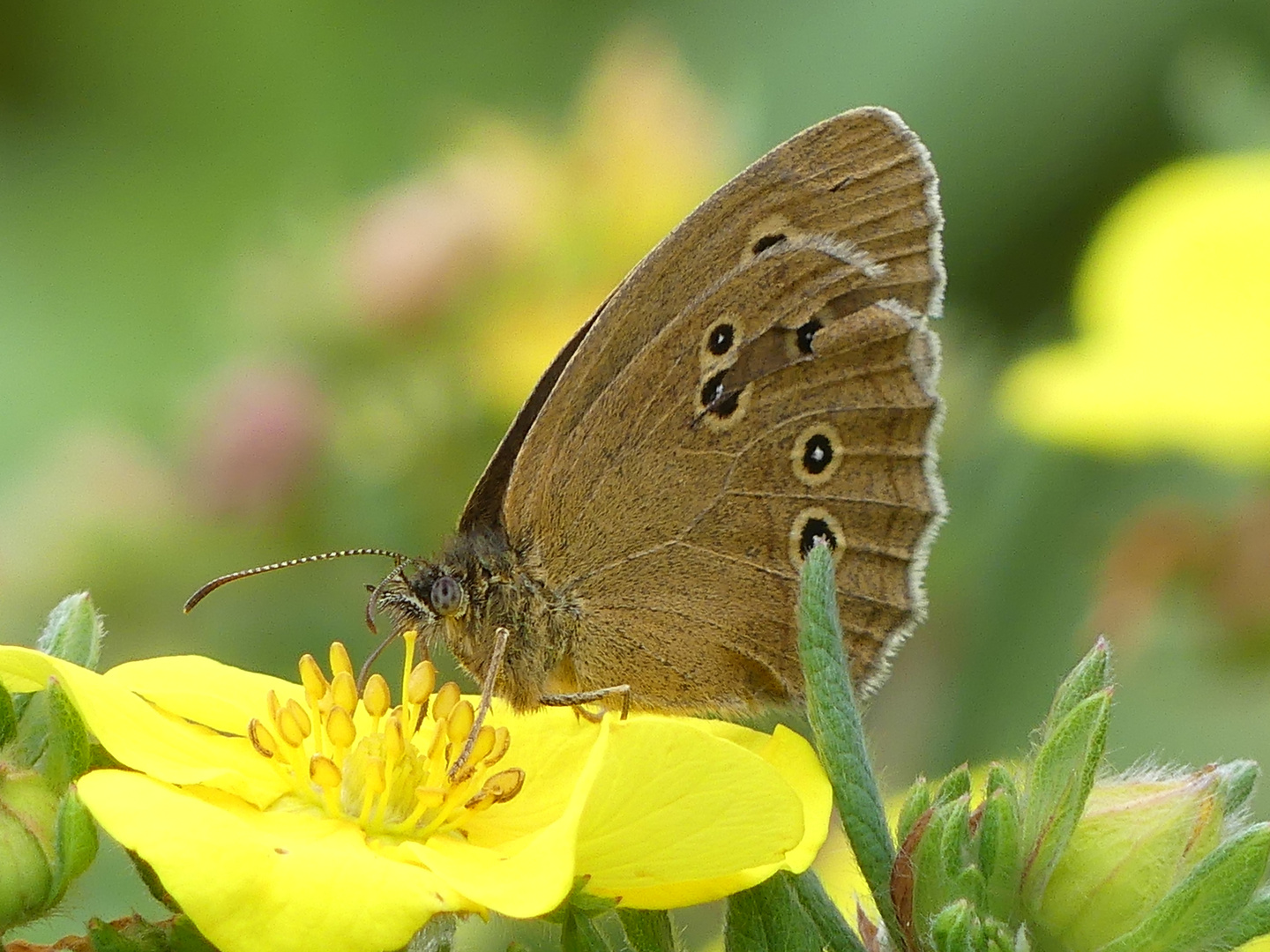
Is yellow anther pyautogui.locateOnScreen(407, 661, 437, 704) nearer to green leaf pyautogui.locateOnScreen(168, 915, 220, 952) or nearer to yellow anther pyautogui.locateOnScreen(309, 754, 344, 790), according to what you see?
yellow anther pyautogui.locateOnScreen(309, 754, 344, 790)

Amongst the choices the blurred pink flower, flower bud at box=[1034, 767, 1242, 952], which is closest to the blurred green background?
the blurred pink flower

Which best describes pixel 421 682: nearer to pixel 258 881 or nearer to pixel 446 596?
pixel 446 596

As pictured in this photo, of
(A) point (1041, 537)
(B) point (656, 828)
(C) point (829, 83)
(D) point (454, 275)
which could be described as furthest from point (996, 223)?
(B) point (656, 828)

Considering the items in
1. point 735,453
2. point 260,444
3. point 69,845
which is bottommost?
point 69,845

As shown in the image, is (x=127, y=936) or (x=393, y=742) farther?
(x=393, y=742)

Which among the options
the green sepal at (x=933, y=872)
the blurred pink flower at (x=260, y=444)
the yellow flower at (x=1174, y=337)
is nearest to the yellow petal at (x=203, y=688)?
the green sepal at (x=933, y=872)

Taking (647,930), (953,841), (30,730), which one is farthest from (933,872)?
(30,730)
